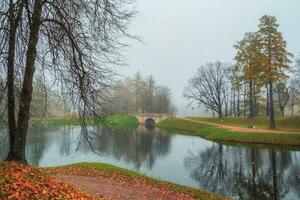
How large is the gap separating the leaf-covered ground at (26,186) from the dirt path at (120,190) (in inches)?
121

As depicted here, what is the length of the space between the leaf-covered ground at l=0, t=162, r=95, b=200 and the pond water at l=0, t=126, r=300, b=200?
4325 mm

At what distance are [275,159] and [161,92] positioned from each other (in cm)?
8395

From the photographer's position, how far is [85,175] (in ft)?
58.2

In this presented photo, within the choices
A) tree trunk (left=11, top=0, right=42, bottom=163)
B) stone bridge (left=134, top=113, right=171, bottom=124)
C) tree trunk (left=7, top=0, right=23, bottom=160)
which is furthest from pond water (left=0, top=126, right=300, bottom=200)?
stone bridge (left=134, top=113, right=171, bottom=124)

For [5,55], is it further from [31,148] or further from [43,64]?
[31,148]

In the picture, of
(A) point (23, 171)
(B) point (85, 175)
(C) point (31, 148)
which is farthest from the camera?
(C) point (31, 148)

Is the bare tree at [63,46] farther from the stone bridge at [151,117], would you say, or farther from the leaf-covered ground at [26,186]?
the stone bridge at [151,117]

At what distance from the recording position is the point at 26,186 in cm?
880

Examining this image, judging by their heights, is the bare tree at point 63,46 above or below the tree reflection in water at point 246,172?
above

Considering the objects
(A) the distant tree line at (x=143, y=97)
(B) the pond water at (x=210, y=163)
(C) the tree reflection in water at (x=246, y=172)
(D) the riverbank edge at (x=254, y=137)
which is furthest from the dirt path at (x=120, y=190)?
(A) the distant tree line at (x=143, y=97)

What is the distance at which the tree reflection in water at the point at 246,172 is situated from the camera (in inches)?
791

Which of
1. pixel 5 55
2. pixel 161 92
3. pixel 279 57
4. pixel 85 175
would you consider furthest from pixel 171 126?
pixel 5 55

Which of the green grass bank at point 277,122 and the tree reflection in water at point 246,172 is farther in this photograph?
the green grass bank at point 277,122

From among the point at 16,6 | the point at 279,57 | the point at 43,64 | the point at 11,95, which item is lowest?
the point at 11,95
